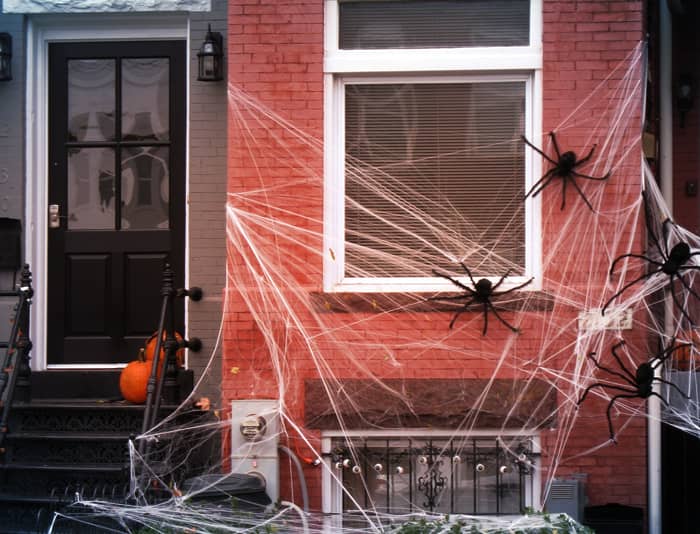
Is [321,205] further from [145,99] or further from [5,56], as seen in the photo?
[5,56]

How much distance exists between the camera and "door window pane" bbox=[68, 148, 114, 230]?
701cm

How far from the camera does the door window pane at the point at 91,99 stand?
7.02 m

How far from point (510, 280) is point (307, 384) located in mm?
1513

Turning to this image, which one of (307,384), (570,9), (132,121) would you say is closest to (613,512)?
(307,384)

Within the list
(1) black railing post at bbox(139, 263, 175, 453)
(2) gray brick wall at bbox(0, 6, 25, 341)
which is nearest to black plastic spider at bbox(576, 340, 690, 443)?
(1) black railing post at bbox(139, 263, 175, 453)

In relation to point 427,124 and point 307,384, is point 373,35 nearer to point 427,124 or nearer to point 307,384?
point 427,124

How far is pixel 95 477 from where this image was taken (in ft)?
19.1

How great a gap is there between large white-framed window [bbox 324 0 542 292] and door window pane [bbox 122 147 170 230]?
60.0 inches

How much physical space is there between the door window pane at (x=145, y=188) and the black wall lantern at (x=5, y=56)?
1008mm

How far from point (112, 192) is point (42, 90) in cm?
93

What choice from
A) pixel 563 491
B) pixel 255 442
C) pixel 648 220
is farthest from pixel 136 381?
pixel 648 220

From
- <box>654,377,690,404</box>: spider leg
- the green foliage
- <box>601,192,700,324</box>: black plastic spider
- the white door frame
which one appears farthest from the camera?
the white door frame

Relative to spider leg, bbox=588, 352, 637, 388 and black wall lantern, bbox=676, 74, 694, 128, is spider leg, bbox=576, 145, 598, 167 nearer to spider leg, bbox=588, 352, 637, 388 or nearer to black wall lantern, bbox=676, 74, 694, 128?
spider leg, bbox=588, 352, 637, 388

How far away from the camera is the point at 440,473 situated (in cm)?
611
